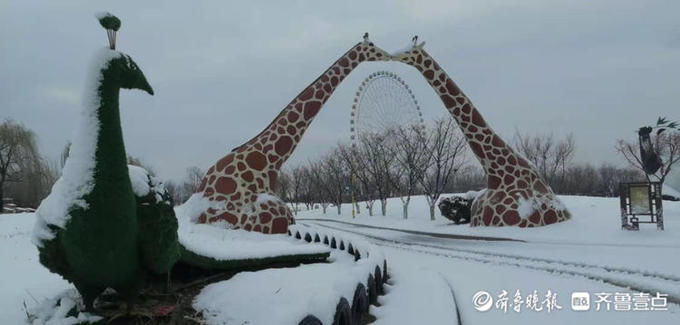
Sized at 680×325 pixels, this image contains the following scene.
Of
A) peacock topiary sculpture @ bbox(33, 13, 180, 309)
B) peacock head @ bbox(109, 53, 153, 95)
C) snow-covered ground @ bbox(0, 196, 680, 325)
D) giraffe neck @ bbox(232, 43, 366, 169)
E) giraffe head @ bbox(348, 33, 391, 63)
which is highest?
giraffe head @ bbox(348, 33, 391, 63)

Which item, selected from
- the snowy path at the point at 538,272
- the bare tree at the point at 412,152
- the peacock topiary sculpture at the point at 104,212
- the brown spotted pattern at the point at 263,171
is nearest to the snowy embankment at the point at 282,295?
the peacock topiary sculpture at the point at 104,212

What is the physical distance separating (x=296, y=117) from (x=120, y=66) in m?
9.53

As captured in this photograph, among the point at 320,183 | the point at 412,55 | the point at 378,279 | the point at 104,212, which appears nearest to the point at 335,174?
the point at 320,183

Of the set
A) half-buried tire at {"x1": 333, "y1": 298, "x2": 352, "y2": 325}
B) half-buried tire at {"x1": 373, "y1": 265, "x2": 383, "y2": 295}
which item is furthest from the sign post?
half-buried tire at {"x1": 333, "y1": 298, "x2": 352, "y2": 325}

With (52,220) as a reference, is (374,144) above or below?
above

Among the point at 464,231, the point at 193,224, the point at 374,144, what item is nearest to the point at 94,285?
the point at 193,224

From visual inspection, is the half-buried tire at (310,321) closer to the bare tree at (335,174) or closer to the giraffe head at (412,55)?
the giraffe head at (412,55)

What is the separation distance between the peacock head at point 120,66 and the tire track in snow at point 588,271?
6.14 m

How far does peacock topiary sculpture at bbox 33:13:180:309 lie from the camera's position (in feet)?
11.7

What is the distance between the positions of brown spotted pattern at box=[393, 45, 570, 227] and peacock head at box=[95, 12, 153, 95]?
1163 centimetres

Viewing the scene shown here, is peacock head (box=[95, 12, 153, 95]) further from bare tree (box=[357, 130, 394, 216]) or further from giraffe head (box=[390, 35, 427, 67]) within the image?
bare tree (box=[357, 130, 394, 216])

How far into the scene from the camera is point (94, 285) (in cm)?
371

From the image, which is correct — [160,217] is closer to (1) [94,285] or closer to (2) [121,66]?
(1) [94,285]

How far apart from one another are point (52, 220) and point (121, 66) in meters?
1.38
